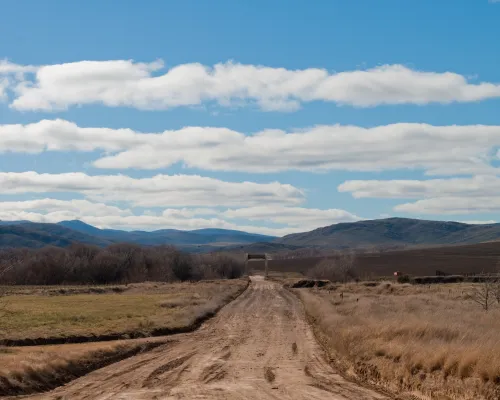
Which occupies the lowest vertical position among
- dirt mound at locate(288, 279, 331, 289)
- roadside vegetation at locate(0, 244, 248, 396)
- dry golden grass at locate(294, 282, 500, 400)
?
roadside vegetation at locate(0, 244, 248, 396)

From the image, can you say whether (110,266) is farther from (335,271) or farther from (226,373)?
(226,373)

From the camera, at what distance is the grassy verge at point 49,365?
19438mm

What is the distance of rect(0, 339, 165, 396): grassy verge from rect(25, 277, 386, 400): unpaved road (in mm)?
675

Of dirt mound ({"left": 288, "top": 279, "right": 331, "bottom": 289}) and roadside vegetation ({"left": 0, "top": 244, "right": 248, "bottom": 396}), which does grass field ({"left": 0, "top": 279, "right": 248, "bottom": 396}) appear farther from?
dirt mound ({"left": 288, "top": 279, "right": 331, "bottom": 289})

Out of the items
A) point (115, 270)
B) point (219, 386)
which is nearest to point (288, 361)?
point (219, 386)

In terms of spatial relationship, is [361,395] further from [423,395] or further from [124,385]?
[124,385]

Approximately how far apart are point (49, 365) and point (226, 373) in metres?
5.98

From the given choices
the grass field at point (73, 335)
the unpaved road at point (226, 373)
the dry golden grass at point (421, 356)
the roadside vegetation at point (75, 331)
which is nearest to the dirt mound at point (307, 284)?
the roadside vegetation at point (75, 331)

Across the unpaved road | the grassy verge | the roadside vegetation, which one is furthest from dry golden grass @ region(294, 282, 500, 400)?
the roadside vegetation

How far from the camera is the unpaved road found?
17.6 m

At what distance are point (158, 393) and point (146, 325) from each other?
18918mm

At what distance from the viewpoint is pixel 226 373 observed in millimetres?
21188

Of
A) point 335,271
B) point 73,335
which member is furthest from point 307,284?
point 73,335

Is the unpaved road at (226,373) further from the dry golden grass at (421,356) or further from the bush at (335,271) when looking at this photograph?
the bush at (335,271)
